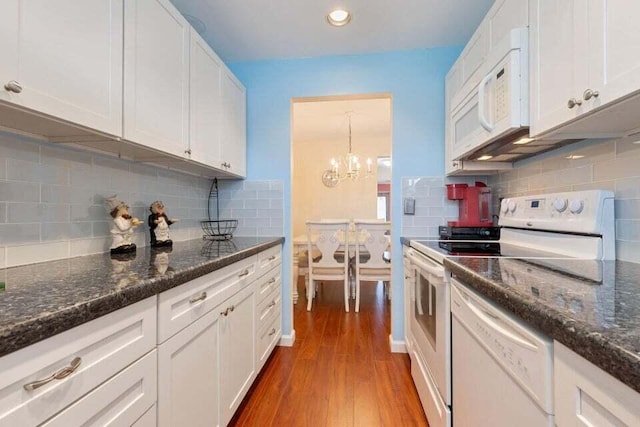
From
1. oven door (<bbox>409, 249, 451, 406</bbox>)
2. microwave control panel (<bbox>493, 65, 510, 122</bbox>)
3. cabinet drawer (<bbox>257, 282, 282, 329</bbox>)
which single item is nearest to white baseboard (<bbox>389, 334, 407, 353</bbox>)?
oven door (<bbox>409, 249, 451, 406</bbox>)

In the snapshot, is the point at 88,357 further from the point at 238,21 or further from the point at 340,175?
the point at 340,175

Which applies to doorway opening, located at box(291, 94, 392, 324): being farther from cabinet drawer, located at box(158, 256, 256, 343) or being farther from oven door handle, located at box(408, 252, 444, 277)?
cabinet drawer, located at box(158, 256, 256, 343)

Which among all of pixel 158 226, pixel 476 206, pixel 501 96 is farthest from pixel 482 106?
pixel 158 226

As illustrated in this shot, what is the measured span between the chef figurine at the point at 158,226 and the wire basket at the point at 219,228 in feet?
1.79

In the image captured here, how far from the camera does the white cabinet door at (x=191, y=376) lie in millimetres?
897

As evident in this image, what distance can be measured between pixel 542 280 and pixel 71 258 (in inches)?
67.3

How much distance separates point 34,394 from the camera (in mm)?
531

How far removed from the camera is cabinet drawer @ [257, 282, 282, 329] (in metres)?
1.83

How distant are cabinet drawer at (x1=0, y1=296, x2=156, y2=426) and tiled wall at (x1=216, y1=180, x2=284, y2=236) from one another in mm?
1612

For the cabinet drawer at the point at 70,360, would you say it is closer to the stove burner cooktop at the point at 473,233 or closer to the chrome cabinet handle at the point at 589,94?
the chrome cabinet handle at the point at 589,94

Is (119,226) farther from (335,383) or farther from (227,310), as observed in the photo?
(335,383)

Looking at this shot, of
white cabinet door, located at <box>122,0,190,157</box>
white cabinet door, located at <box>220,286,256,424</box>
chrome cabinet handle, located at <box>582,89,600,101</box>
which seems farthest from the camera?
white cabinet door, located at <box>220,286,256,424</box>

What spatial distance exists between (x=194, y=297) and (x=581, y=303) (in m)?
1.11

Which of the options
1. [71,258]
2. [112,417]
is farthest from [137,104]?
[112,417]
